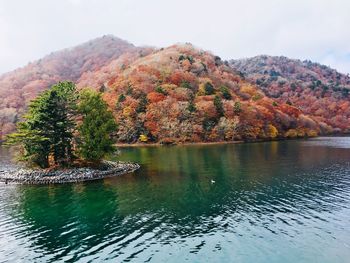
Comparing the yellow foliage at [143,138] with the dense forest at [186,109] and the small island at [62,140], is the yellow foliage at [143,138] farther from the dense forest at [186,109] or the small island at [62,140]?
the small island at [62,140]

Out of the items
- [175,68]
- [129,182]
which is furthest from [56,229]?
[175,68]

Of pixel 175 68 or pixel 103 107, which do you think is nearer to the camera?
pixel 103 107

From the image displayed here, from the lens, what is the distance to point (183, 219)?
32.5m

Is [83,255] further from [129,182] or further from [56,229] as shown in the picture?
[129,182]

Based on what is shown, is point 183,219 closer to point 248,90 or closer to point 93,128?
point 93,128

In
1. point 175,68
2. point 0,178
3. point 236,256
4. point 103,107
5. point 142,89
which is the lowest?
point 236,256

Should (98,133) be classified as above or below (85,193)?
above

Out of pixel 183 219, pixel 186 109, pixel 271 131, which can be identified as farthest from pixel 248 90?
pixel 183 219

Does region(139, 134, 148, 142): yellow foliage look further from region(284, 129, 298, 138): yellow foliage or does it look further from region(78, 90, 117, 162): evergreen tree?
region(284, 129, 298, 138): yellow foliage

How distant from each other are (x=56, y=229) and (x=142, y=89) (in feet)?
378

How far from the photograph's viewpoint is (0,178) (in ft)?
177

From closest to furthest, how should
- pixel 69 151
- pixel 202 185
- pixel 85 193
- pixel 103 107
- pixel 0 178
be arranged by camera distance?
1. pixel 85 193
2. pixel 202 185
3. pixel 0 178
4. pixel 69 151
5. pixel 103 107

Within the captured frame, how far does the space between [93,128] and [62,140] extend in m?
5.68

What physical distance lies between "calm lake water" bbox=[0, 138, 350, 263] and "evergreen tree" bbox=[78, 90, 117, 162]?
8219 mm
